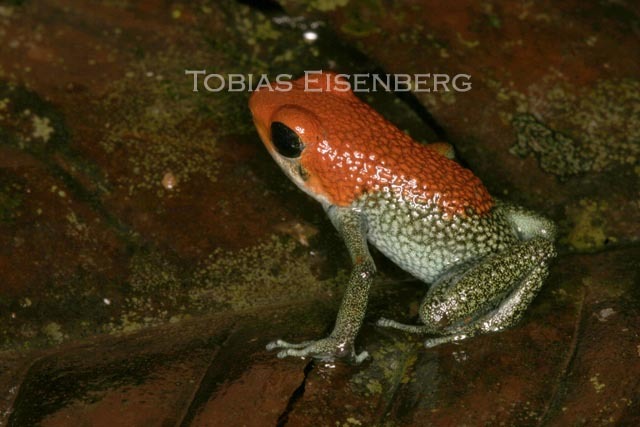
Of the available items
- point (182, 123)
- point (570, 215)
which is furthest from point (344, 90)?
point (570, 215)

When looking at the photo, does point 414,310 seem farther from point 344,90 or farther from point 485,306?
point 344,90

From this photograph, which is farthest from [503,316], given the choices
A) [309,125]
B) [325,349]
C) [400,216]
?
[309,125]

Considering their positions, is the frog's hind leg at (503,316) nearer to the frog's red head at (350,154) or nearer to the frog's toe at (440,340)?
the frog's toe at (440,340)

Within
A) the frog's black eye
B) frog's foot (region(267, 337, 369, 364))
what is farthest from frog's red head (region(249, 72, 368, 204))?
frog's foot (region(267, 337, 369, 364))

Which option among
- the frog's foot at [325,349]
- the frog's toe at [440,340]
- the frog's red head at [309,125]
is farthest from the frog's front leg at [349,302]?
the frog's toe at [440,340]

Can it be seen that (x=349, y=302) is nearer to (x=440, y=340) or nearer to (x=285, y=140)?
(x=440, y=340)

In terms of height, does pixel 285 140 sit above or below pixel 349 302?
above
